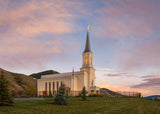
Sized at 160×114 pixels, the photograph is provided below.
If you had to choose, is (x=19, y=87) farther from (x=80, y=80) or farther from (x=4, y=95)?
(x=4, y=95)

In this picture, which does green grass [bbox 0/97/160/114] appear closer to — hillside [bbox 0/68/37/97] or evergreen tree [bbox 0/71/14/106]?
evergreen tree [bbox 0/71/14/106]

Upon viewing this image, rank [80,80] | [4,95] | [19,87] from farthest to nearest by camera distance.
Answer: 1. [19,87]
2. [80,80]
3. [4,95]

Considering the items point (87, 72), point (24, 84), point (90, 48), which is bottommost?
point (24, 84)

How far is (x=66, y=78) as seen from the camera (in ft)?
181

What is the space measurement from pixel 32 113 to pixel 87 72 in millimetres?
44815

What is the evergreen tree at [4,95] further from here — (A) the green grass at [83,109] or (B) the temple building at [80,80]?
(B) the temple building at [80,80]

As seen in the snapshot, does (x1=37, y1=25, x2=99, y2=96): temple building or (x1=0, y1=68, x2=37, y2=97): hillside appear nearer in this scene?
(x1=37, y1=25, x2=99, y2=96): temple building

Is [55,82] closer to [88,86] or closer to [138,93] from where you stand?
[88,86]

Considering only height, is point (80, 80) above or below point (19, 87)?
above

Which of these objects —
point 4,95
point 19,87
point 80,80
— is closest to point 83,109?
point 4,95

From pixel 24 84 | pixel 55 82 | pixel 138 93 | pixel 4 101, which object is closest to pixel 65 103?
pixel 4 101

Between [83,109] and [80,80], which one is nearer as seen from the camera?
[83,109]

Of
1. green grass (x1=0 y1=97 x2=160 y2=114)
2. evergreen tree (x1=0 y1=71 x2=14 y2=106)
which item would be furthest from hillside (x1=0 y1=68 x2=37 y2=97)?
green grass (x1=0 y1=97 x2=160 y2=114)

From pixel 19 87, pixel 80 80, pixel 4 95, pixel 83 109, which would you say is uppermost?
pixel 80 80
